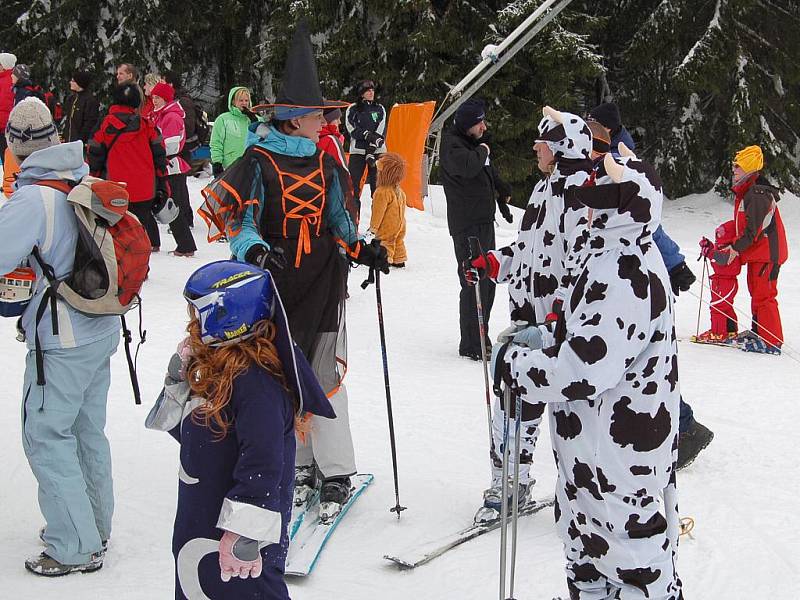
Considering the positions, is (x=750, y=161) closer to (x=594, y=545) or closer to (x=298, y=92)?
(x=298, y=92)

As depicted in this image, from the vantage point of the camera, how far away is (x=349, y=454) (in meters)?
4.89

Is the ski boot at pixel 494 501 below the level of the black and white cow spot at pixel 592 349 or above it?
below

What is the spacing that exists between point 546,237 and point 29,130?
7.57ft

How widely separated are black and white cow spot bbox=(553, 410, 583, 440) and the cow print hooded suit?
65 centimetres

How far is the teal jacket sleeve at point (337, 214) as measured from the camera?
15.4 ft

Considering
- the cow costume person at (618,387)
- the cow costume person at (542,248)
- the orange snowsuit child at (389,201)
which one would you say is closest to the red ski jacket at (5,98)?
the orange snowsuit child at (389,201)

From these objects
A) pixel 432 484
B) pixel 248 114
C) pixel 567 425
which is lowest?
pixel 432 484

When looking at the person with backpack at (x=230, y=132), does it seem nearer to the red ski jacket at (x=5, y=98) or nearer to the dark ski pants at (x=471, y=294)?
the red ski jacket at (x=5, y=98)

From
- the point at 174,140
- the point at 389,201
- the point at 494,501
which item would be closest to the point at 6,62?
the point at 174,140

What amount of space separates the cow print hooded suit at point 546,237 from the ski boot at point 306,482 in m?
1.00

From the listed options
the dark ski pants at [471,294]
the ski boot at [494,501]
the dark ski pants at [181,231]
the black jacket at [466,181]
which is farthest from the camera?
the dark ski pants at [181,231]

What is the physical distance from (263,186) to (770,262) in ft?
18.8

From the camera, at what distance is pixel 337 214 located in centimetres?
470

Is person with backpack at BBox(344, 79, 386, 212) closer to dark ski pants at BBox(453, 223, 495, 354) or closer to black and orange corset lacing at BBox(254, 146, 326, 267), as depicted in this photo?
dark ski pants at BBox(453, 223, 495, 354)
